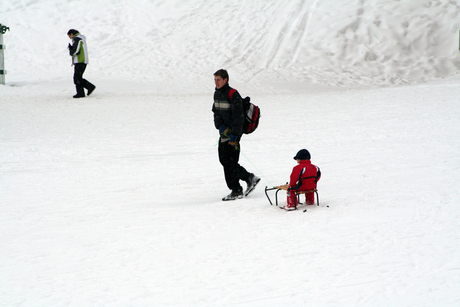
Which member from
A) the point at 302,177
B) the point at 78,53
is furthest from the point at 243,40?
the point at 302,177

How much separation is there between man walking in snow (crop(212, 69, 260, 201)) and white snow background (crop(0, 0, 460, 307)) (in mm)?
296

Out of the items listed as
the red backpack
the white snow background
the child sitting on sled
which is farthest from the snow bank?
the child sitting on sled

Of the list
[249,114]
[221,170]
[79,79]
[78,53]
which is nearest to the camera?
[249,114]

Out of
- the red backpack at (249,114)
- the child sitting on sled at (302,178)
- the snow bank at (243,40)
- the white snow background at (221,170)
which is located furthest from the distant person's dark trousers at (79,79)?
the child sitting on sled at (302,178)

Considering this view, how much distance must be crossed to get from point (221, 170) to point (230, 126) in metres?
1.79

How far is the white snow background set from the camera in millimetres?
3373

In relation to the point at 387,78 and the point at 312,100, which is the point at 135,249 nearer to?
the point at 312,100

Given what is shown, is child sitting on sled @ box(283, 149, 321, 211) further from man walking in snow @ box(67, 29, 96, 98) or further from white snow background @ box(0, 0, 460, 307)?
man walking in snow @ box(67, 29, 96, 98)

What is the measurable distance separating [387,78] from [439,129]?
8.23 metres

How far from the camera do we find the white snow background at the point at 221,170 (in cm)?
337

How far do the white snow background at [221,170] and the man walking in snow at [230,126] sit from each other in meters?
0.30

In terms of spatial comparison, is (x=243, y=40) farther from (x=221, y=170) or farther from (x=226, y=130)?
(x=226, y=130)

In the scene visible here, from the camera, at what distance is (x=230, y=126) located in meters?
5.38

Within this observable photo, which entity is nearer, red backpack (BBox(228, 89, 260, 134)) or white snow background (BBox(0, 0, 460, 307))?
white snow background (BBox(0, 0, 460, 307))
